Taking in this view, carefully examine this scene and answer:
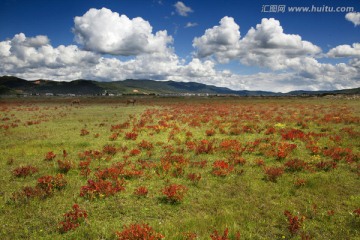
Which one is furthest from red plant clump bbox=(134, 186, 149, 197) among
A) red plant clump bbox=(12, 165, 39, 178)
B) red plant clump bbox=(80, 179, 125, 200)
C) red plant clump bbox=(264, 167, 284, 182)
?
red plant clump bbox=(12, 165, 39, 178)

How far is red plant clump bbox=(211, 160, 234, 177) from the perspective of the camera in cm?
1207

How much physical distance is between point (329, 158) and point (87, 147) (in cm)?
1524

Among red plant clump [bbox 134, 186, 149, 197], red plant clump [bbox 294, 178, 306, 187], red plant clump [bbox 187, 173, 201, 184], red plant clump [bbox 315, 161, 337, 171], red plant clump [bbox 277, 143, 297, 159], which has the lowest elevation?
red plant clump [bbox 134, 186, 149, 197]

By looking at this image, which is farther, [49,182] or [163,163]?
[163,163]

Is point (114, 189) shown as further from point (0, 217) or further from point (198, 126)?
point (198, 126)

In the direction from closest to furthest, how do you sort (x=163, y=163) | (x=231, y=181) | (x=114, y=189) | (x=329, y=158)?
(x=114, y=189) < (x=231, y=181) < (x=163, y=163) < (x=329, y=158)

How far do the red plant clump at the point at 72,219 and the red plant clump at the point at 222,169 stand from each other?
6105mm

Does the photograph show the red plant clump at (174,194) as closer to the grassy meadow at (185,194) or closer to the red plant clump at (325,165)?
the grassy meadow at (185,194)

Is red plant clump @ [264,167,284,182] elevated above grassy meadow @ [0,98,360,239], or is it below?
above

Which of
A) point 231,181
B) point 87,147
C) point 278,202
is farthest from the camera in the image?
point 87,147

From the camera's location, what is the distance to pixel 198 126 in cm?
2683

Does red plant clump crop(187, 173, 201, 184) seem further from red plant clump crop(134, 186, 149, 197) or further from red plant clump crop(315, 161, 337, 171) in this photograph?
red plant clump crop(315, 161, 337, 171)

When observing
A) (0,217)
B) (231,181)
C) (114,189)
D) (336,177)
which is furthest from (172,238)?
(336,177)

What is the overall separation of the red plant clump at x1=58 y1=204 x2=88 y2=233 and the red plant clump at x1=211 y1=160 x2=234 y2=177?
20.0 feet
